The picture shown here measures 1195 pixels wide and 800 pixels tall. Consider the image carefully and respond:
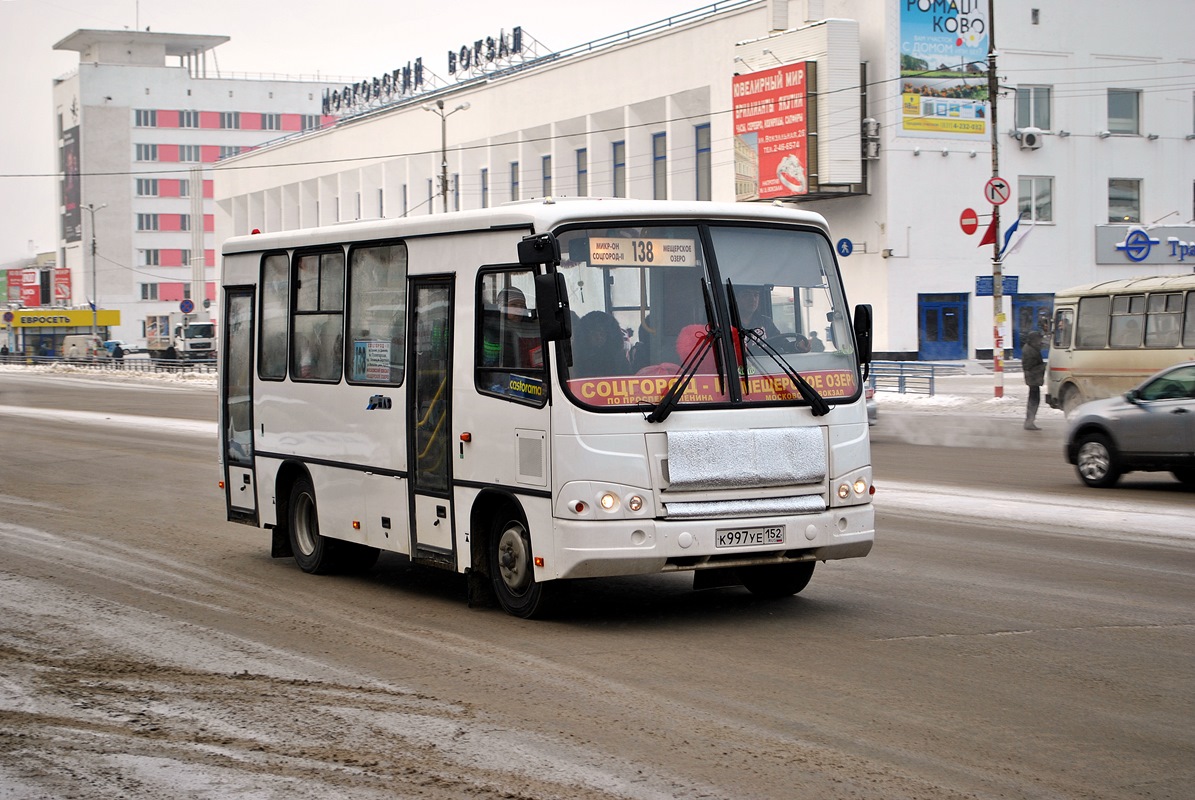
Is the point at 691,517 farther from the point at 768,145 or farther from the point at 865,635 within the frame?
the point at 768,145

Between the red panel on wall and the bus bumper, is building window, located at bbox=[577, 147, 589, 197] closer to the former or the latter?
the bus bumper

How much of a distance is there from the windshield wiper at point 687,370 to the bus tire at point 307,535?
3.77 metres

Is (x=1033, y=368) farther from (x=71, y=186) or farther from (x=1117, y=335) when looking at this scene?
(x=71, y=186)

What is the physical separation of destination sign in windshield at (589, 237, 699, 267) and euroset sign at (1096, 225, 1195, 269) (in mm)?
51335

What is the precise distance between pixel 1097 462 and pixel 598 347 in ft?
36.2

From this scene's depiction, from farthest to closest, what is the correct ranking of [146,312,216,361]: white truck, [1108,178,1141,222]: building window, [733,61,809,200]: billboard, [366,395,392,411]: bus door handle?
[146,312,216,361]: white truck < [1108,178,1141,222]: building window < [733,61,809,200]: billboard < [366,395,392,411]: bus door handle

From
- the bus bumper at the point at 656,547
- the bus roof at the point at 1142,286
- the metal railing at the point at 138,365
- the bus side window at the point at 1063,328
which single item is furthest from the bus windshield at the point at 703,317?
the metal railing at the point at 138,365

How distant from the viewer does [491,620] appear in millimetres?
9344

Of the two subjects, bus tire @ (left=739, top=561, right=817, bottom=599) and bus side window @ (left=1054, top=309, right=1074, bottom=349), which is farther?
bus side window @ (left=1054, top=309, right=1074, bottom=349)

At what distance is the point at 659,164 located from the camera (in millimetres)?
65812

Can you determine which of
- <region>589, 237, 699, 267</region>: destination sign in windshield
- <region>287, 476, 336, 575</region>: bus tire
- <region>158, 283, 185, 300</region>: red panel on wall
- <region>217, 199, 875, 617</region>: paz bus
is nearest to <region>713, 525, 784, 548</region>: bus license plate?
<region>217, 199, 875, 617</region>: paz bus

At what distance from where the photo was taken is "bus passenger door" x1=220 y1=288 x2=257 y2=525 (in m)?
12.4

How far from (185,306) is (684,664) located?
63.5 meters

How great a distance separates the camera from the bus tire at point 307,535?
11.5 meters
